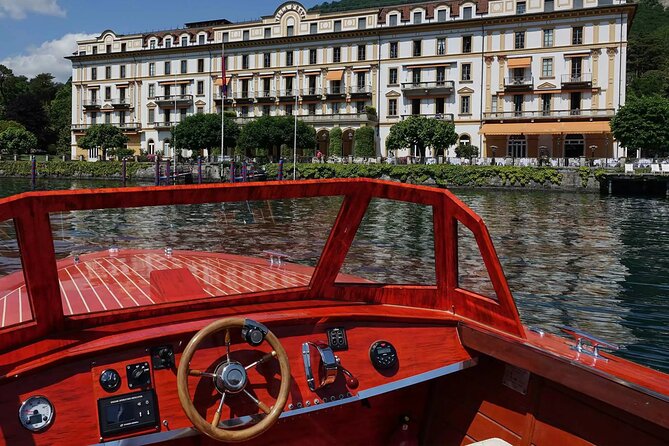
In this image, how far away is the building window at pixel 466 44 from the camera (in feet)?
195

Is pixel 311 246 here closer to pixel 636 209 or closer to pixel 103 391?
pixel 103 391

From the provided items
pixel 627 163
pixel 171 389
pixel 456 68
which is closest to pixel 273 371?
pixel 171 389

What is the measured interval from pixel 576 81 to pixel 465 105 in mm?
9816

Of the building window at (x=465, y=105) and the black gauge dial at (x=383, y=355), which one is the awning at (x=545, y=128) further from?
the black gauge dial at (x=383, y=355)

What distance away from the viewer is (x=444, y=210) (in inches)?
150

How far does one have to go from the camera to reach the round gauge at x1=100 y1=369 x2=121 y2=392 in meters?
2.86

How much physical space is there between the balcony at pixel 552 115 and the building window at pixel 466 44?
6.47 meters

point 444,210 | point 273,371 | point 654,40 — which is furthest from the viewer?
point 654,40

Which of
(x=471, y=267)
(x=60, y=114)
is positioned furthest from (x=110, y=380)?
(x=60, y=114)

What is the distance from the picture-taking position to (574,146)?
55.7m

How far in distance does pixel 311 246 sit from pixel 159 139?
7246 cm

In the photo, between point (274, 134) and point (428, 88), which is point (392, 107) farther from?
point (274, 134)

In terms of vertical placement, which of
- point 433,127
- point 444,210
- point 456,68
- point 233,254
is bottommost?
point 233,254

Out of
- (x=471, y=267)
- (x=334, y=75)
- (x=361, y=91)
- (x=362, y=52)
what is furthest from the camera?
(x=334, y=75)
